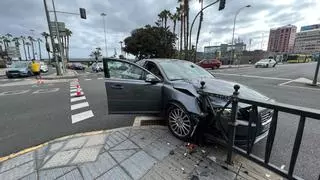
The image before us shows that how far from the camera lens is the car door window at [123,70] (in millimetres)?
4051

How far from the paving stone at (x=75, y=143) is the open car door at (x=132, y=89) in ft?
2.87

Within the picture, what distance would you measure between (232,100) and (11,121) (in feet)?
19.0

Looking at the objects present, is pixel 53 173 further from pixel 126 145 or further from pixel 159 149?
pixel 159 149

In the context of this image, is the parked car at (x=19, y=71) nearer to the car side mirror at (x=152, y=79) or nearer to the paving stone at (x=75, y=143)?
the paving stone at (x=75, y=143)

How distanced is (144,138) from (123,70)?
1.71 meters

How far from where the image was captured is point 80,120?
4.82 meters

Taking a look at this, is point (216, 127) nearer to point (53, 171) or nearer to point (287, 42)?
point (53, 171)

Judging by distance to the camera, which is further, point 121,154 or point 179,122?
point 179,122

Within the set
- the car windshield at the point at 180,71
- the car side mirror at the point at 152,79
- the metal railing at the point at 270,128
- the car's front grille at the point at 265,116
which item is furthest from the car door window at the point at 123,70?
the car's front grille at the point at 265,116

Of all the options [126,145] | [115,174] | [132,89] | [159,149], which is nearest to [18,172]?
[115,174]

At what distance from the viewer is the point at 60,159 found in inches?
111

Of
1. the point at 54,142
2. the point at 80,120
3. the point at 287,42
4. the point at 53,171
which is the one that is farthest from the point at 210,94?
the point at 287,42

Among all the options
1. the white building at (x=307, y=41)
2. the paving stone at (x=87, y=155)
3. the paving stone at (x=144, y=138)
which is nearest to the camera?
the paving stone at (x=87, y=155)

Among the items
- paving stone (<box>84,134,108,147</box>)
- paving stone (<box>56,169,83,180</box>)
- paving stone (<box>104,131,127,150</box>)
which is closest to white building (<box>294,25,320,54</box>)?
paving stone (<box>104,131,127,150</box>)
